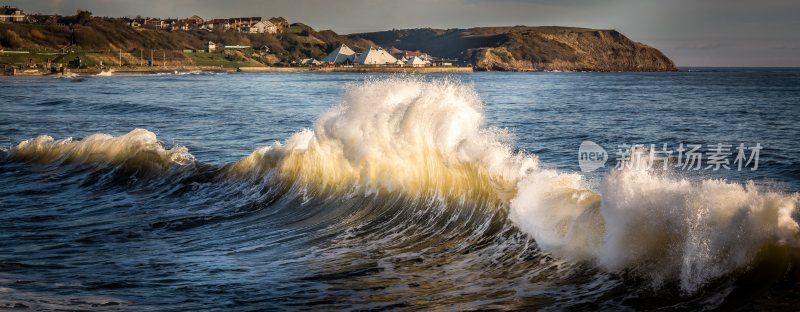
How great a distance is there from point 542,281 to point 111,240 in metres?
6.65

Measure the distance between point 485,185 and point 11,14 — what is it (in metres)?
200

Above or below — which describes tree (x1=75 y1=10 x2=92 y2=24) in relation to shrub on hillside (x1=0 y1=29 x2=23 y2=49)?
above

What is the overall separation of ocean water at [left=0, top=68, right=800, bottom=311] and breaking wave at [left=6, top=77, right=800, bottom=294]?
0.03 m

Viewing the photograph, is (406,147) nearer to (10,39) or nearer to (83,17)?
(10,39)

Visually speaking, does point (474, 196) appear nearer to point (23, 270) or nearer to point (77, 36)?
point (23, 270)

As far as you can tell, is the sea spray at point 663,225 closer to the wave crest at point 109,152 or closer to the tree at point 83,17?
the wave crest at point 109,152

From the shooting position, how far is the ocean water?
8.10 m

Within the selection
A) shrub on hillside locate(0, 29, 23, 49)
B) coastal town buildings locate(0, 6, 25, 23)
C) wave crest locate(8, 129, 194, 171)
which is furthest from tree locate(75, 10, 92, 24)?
wave crest locate(8, 129, 194, 171)

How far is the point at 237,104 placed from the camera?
49312mm

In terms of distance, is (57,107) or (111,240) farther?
(57,107)

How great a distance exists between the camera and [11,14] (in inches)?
7343

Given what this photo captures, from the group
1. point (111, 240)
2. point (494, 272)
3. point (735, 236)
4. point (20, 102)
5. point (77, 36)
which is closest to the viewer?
point (735, 236)

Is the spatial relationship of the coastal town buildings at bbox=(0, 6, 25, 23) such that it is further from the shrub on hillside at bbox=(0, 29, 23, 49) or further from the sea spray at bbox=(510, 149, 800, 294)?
the sea spray at bbox=(510, 149, 800, 294)

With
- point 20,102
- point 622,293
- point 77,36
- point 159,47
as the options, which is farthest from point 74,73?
point 622,293
